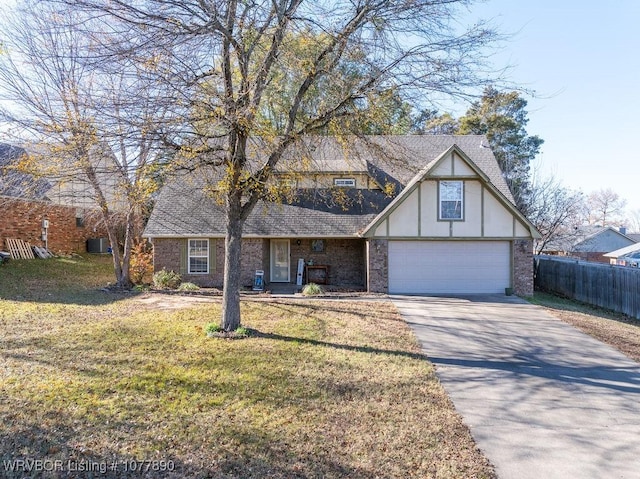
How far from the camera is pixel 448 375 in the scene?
6902 mm

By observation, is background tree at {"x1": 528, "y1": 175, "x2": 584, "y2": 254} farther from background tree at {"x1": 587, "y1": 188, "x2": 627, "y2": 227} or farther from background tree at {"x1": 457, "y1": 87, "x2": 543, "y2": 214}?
background tree at {"x1": 587, "y1": 188, "x2": 627, "y2": 227}

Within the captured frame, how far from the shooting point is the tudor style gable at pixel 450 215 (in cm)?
1548

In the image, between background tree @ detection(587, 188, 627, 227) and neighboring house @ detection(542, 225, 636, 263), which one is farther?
background tree @ detection(587, 188, 627, 227)

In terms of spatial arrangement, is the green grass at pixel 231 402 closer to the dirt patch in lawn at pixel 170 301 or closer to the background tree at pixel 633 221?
the dirt patch in lawn at pixel 170 301

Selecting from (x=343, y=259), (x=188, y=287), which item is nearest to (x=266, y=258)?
(x=343, y=259)

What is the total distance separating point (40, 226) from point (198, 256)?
11.7 metres

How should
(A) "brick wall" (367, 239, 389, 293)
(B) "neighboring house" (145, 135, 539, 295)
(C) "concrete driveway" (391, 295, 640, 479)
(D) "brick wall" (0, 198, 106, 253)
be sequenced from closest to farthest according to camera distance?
(C) "concrete driveway" (391, 295, 640, 479), (B) "neighboring house" (145, 135, 539, 295), (A) "brick wall" (367, 239, 389, 293), (D) "brick wall" (0, 198, 106, 253)

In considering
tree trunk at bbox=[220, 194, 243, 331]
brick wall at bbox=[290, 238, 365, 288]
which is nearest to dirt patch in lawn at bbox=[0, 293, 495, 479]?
tree trunk at bbox=[220, 194, 243, 331]

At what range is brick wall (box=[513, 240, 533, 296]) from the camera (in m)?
15.5

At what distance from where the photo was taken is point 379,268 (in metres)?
15.6

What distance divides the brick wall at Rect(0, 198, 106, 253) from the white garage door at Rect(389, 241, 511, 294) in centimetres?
1525

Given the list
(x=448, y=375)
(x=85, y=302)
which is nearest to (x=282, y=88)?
(x=448, y=375)

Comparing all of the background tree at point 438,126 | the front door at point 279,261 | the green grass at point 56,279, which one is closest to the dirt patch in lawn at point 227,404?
the green grass at point 56,279

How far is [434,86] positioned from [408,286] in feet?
29.2
